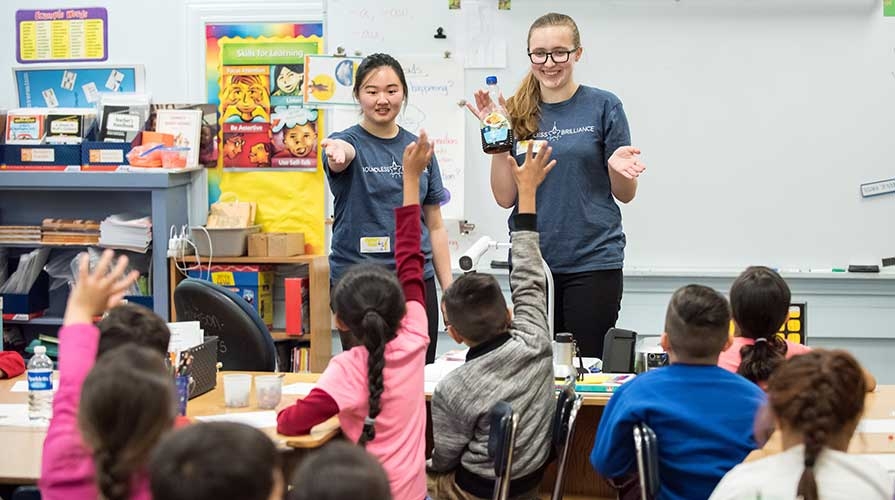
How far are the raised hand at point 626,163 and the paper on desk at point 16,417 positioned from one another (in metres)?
1.81

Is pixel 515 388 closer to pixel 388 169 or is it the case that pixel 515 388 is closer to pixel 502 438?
pixel 502 438

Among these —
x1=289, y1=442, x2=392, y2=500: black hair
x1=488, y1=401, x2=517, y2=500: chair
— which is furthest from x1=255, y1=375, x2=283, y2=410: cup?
x1=289, y1=442, x2=392, y2=500: black hair

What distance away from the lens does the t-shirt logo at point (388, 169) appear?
3.43 meters

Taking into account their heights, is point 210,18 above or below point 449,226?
above

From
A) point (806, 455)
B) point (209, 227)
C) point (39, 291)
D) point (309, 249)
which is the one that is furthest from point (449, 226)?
point (806, 455)

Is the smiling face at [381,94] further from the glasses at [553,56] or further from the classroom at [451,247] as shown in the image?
the glasses at [553,56]

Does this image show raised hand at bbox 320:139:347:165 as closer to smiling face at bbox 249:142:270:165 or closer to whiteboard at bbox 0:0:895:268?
whiteboard at bbox 0:0:895:268

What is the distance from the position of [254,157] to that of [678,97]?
7.35 ft

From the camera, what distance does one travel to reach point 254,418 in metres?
2.67

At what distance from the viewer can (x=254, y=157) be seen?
18.6 feet

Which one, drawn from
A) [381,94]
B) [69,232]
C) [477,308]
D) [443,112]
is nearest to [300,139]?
[443,112]

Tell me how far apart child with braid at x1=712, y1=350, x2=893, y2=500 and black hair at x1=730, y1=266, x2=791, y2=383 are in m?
0.75

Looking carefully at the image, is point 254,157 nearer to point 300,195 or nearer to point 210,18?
point 300,195

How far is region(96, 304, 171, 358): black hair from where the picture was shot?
7.19ft
